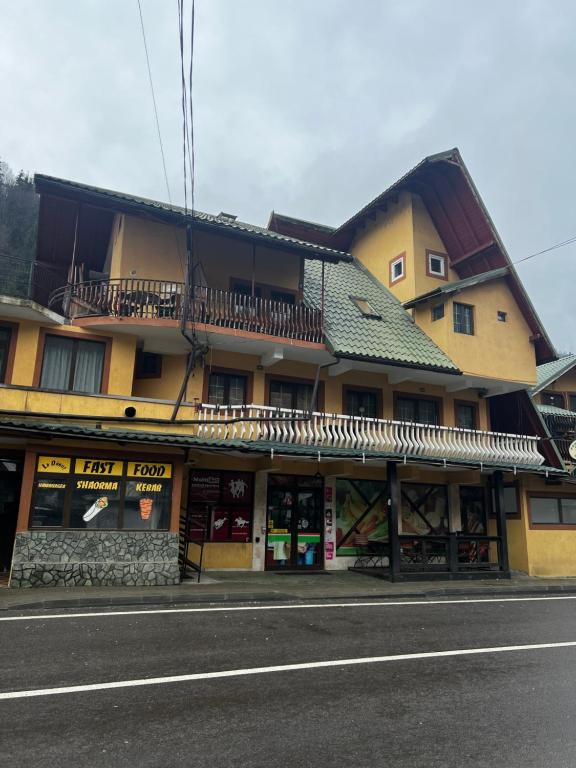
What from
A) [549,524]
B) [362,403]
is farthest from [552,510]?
[362,403]

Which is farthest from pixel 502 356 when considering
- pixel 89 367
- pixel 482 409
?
pixel 89 367

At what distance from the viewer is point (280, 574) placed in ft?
53.9

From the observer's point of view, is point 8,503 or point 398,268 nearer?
point 8,503

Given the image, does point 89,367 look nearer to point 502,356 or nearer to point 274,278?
point 274,278

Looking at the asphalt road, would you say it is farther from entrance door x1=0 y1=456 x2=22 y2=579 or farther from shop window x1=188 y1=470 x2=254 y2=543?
shop window x1=188 y1=470 x2=254 y2=543

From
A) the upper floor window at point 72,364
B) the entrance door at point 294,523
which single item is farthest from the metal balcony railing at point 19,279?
the entrance door at point 294,523

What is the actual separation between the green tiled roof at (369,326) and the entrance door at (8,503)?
9792 millimetres

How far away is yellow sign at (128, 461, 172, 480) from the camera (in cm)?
1378

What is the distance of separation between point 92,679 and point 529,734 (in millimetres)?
4323

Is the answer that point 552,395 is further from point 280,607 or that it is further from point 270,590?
point 280,607

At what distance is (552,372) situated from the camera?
85.4 ft

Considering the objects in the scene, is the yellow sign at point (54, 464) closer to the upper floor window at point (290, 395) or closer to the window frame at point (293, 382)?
the window frame at point (293, 382)

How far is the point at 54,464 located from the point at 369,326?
11634 millimetres

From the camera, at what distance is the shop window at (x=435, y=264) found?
22938 mm
